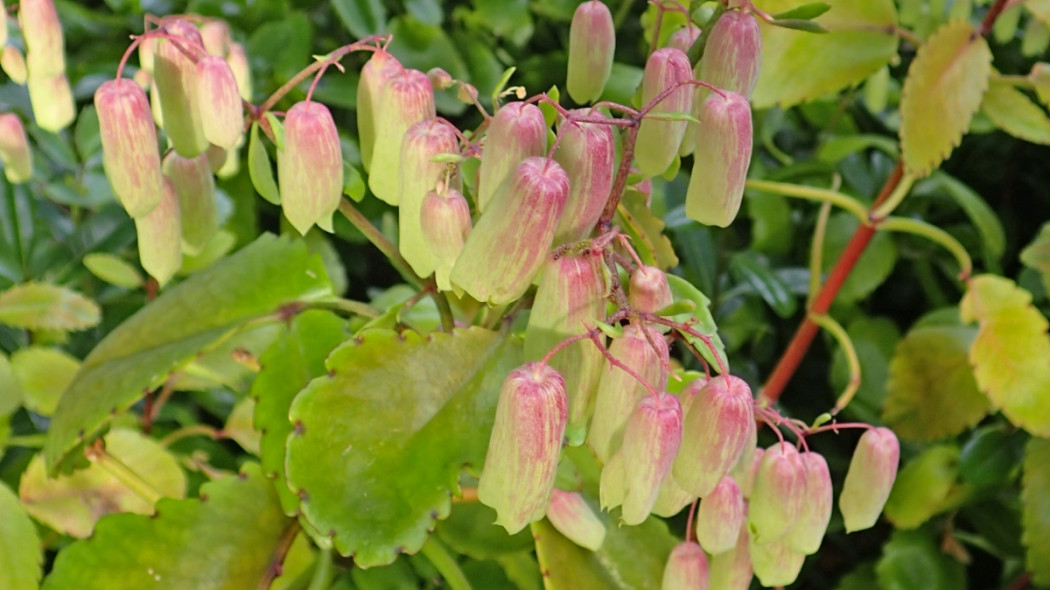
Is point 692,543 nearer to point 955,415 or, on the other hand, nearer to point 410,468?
point 410,468

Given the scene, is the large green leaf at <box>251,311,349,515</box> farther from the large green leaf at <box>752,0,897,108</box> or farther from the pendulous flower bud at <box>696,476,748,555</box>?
the large green leaf at <box>752,0,897,108</box>

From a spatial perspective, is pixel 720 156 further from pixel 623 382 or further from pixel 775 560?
pixel 775 560

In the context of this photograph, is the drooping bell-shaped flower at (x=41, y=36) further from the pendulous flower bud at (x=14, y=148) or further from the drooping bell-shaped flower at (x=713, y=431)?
the drooping bell-shaped flower at (x=713, y=431)

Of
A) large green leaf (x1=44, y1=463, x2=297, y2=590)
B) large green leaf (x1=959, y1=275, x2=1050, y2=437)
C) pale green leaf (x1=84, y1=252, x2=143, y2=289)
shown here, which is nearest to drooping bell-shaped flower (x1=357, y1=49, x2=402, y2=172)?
large green leaf (x1=44, y1=463, x2=297, y2=590)

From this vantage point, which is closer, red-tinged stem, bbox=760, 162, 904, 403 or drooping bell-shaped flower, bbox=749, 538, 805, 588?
drooping bell-shaped flower, bbox=749, 538, 805, 588

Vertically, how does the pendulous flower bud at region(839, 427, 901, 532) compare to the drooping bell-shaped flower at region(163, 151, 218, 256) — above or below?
below

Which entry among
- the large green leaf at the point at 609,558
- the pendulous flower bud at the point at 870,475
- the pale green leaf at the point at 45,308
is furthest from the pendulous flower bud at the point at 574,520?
the pale green leaf at the point at 45,308

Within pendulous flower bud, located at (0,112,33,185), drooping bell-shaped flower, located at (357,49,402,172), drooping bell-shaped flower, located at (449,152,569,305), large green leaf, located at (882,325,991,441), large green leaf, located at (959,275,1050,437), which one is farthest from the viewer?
large green leaf, located at (882,325,991,441)
